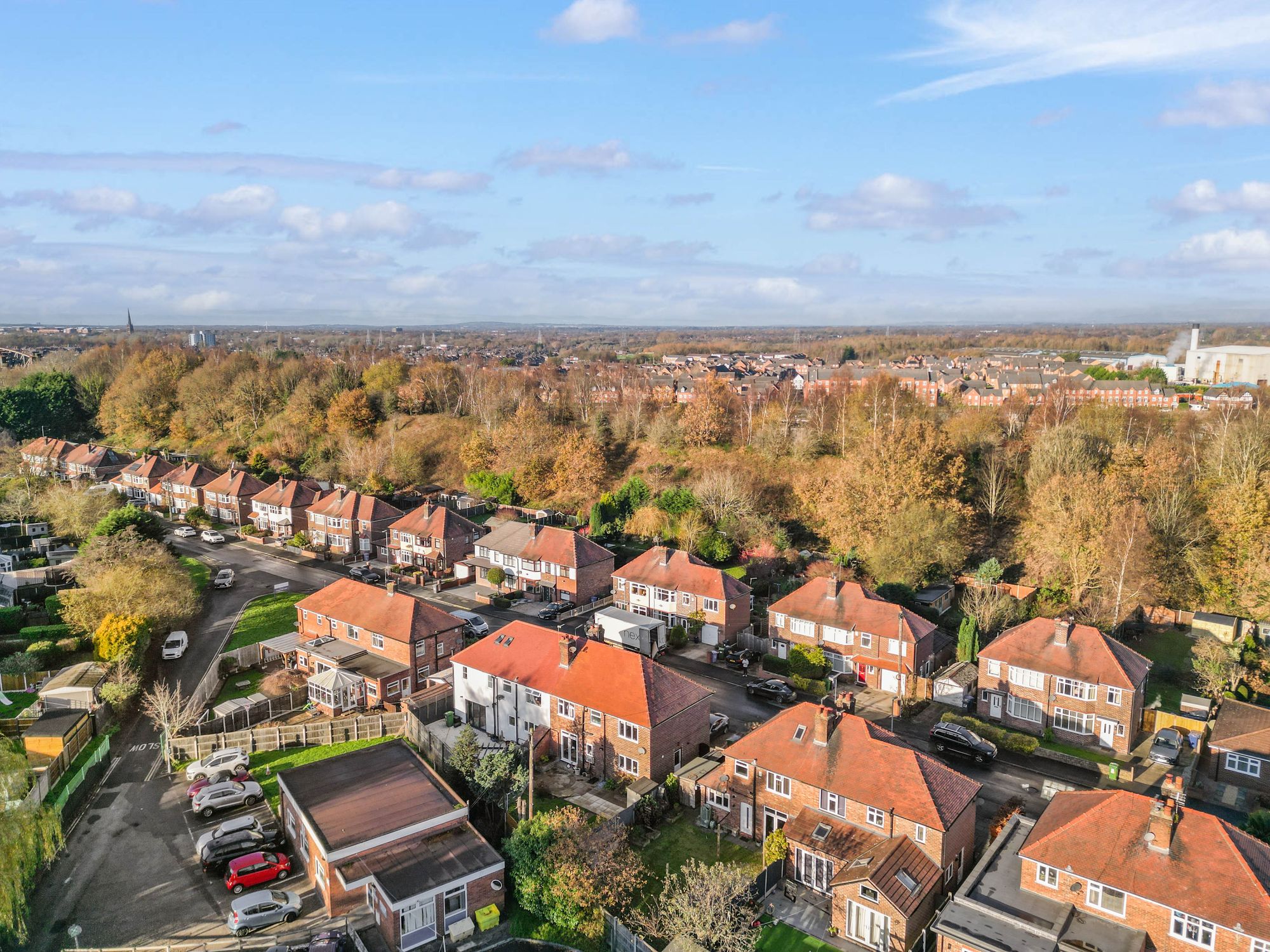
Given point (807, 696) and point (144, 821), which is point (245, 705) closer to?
point (144, 821)

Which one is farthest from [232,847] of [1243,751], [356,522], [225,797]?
[356,522]

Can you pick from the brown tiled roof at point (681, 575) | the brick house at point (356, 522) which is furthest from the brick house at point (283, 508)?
the brown tiled roof at point (681, 575)

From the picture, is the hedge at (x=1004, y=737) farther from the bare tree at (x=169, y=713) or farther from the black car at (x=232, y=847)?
the bare tree at (x=169, y=713)

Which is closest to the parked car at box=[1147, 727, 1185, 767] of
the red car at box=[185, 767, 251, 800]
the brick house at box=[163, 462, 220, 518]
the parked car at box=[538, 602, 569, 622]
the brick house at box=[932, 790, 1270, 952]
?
the brick house at box=[932, 790, 1270, 952]

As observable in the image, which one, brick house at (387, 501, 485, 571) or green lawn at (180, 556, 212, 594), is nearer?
green lawn at (180, 556, 212, 594)

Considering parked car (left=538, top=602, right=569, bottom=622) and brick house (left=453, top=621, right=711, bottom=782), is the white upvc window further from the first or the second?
parked car (left=538, top=602, right=569, bottom=622)

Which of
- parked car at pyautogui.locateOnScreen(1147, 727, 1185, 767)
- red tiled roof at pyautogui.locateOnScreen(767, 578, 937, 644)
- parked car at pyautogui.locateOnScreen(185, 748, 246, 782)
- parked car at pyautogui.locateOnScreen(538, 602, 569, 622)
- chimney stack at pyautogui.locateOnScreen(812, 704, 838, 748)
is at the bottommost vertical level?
parked car at pyautogui.locateOnScreen(1147, 727, 1185, 767)

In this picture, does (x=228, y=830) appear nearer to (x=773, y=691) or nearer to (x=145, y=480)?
(x=773, y=691)
